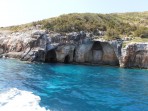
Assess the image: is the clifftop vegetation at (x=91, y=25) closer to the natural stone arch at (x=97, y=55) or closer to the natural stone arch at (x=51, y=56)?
the natural stone arch at (x=97, y=55)

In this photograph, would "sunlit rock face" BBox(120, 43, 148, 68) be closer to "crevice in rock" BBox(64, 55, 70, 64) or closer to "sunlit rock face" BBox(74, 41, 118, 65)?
"sunlit rock face" BBox(74, 41, 118, 65)

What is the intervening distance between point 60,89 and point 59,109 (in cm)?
990

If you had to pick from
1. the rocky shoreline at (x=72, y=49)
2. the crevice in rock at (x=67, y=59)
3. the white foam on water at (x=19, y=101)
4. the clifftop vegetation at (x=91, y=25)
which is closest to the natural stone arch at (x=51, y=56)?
the rocky shoreline at (x=72, y=49)

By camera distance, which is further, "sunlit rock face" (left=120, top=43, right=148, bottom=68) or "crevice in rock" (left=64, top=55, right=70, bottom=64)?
"crevice in rock" (left=64, top=55, right=70, bottom=64)

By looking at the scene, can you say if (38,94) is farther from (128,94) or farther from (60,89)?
(128,94)

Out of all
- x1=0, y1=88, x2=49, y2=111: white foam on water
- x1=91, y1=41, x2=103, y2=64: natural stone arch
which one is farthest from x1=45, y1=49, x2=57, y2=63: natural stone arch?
x1=0, y1=88, x2=49, y2=111: white foam on water

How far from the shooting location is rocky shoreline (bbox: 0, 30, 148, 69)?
6291 cm

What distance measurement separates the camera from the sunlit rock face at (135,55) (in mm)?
62062

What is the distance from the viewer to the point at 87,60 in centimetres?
6838

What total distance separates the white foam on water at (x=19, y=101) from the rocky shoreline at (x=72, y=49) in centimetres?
3357

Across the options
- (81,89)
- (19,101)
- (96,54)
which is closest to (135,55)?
(96,54)

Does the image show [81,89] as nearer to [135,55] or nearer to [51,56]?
[135,55]

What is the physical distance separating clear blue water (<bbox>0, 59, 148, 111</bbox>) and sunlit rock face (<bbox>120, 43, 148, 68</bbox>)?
52.5 ft

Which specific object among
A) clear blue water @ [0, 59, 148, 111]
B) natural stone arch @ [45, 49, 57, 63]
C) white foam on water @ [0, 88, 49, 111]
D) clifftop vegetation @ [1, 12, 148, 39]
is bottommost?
clear blue water @ [0, 59, 148, 111]
